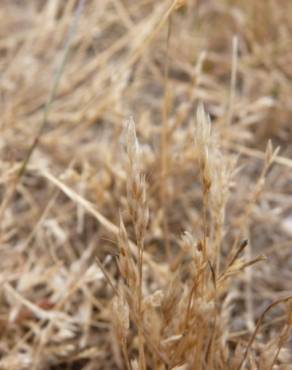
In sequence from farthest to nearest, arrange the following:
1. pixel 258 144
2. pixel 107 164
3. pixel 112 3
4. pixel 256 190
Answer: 1. pixel 112 3
2. pixel 258 144
3. pixel 107 164
4. pixel 256 190

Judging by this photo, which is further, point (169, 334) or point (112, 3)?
point (112, 3)

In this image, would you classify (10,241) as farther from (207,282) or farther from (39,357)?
(207,282)

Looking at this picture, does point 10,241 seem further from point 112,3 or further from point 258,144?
point 112,3

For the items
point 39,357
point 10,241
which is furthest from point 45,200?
point 39,357

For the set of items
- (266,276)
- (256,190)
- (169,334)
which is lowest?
(266,276)

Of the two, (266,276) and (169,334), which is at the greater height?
(169,334)

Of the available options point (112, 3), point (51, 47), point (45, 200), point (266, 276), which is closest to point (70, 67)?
point (51, 47)

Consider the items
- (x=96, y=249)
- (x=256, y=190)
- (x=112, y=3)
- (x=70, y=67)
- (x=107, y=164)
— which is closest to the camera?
(x=256, y=190)
